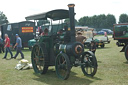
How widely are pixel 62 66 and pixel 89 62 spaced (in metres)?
0.96

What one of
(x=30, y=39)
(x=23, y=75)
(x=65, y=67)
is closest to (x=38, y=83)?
(x=65, y=67)

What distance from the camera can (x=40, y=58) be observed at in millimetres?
8891

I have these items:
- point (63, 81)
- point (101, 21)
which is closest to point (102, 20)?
point (101, 21)

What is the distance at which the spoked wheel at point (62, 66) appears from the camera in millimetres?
7340

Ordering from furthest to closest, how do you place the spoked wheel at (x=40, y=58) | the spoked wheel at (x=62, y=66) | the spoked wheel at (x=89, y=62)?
1. the spoked wheel at (x=40, y=58)
2. the spoked wheel at (x=89, y=62)
3. the spoked wheel at (x=62, y=66)

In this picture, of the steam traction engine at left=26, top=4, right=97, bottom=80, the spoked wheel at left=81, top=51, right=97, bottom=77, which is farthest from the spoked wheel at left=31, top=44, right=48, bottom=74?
the spoked wheel at left=81, top=51, right=97, bottom=77

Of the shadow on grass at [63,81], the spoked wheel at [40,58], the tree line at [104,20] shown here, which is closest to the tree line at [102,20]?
the tree line at [104,20]

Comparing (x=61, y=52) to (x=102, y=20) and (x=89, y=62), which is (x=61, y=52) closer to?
(x=89, y=62)

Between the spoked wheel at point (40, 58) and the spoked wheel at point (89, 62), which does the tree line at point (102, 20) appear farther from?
the spoked wheel at point (89, 62)

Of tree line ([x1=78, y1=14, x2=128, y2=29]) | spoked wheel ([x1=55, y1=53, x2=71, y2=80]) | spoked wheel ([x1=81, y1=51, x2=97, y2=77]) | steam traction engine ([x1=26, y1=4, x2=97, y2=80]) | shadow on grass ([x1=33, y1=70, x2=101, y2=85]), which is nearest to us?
shadow on grass ([x1=33, y1=70, x2=101, y2=85])

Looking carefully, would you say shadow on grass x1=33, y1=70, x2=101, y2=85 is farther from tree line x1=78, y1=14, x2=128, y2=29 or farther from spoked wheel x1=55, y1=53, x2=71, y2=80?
tree line x1=78, y1=14, x2=128, y2=29

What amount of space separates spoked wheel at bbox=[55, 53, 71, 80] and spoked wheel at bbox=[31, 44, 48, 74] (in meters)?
0.72

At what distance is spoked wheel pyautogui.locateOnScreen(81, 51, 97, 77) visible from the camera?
24.9ft

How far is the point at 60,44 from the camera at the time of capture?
8.28 metres
